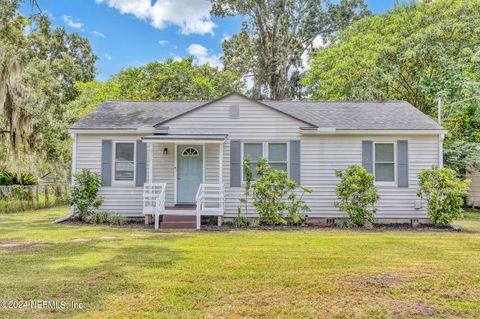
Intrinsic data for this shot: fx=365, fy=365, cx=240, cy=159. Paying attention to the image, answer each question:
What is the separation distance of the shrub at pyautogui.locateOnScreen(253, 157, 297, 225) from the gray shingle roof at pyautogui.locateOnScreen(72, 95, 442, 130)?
1.99 metres

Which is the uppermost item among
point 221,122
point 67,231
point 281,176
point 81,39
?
point 81,39

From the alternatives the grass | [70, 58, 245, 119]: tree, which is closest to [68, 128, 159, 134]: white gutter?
the grass

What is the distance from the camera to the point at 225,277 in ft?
15.8

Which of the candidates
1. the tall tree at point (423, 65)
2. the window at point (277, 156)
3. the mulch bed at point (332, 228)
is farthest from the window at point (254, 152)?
the tall tree at point (423, 65)

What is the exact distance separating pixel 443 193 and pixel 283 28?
1925cm

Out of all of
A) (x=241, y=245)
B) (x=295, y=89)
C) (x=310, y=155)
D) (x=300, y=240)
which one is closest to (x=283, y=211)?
(x=310, y=155)

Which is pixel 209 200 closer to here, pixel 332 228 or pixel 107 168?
pixel 107 168

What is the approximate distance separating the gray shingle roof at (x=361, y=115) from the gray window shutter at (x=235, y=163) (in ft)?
8.13

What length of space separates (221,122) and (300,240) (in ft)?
15.4

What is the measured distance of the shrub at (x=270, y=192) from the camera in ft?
32.9

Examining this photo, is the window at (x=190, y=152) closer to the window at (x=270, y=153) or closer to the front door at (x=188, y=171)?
the front door at (x=188, y=171)

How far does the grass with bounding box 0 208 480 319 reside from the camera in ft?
12.2

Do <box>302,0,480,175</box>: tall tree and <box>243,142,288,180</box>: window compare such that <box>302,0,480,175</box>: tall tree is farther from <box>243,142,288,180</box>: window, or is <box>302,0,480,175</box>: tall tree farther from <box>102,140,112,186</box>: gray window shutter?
<box>102,140,112,186</box>: gray window shutter

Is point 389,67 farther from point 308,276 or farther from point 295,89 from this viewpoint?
point 308,276
